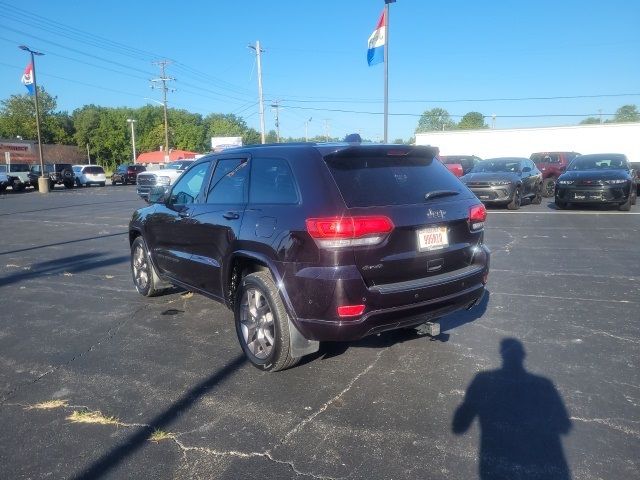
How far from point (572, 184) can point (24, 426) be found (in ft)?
46.2

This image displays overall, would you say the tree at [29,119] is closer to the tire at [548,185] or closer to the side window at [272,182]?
the tire at [548,185]

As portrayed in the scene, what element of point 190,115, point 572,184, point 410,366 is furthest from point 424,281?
point 190,115

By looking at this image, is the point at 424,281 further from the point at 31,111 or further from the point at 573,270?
the point at 31,111

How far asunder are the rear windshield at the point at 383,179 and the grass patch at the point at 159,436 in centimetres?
184

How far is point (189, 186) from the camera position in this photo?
16.9 feet

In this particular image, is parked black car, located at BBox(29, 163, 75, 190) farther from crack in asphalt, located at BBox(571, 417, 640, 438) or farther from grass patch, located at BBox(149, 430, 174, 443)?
crack in asphalt, located at BBox(571, 417, 640, 438)

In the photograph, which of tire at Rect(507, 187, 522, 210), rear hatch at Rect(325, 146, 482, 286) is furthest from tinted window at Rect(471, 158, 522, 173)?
rear hatch at Rect(325, 146, 482, 286)

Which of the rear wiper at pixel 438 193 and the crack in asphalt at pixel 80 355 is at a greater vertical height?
the rear wiper at pixel 438 193

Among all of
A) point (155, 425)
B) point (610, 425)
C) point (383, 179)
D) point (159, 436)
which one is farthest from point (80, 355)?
point (610, 425)

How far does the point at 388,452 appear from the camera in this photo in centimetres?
279

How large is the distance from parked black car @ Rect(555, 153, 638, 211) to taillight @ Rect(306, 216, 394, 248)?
40.5 feet

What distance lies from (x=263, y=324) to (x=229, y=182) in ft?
4.48

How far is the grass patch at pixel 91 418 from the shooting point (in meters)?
3.21

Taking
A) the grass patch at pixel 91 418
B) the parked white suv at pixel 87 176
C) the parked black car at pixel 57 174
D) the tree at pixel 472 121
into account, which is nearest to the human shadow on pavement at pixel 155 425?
the grass patch at pixel 91 418
